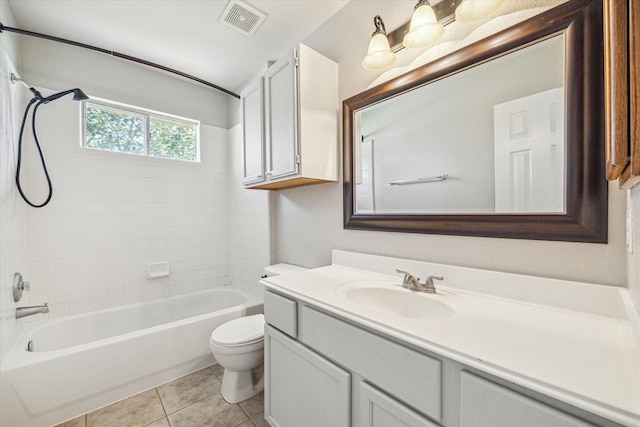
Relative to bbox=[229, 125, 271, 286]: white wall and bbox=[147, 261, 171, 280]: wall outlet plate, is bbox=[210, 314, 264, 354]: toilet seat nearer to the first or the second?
bbox=[229, 125, 271, 286]: white wall

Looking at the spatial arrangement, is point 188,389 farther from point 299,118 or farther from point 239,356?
point 299,118

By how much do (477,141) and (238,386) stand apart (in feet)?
6.45

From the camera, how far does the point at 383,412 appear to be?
2.65 ft

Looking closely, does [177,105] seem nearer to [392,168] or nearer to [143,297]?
[143,297]

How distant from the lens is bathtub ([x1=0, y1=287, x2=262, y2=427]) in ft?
4.61

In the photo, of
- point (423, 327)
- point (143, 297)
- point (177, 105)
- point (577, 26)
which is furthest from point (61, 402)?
point (577, 26)

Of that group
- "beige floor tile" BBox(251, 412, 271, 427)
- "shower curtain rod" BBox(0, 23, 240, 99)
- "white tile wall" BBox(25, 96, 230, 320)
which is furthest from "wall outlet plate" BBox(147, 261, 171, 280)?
"shower curtain rod" BBox(0, 23, 240, 99)

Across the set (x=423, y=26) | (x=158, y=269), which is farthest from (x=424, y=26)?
(x=158, y=269)

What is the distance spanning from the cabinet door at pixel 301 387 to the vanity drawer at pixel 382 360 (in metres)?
0.07

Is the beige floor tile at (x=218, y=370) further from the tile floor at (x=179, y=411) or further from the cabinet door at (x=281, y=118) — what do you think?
the cabinet door at (x=281, y=118)

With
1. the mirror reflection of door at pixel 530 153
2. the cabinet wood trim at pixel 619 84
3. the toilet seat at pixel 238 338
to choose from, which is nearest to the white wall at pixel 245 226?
the toilet seat at pixel 238 338

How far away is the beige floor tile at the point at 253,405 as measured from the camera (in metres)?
1.55

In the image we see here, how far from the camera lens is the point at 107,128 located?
234cm

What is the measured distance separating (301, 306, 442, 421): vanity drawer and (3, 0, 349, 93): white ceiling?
6.40ft
